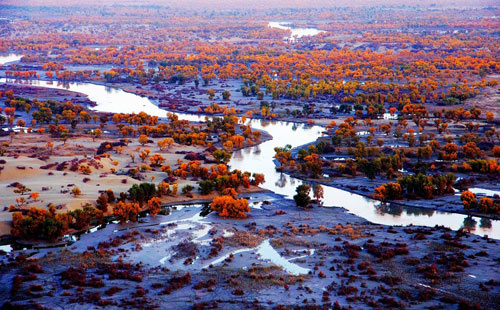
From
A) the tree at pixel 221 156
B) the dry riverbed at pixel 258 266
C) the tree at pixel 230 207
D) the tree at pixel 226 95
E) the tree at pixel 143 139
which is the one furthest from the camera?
the tree at pixel 226 95

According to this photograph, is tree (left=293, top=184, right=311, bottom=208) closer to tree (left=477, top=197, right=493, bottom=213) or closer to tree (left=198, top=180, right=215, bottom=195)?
tree (left=198, top=180, right=215, bottom=195)

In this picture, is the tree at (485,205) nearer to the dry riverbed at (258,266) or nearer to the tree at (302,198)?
the dry riverbed at (258,266)

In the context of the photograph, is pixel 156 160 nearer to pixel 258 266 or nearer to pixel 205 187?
pixel 205 187

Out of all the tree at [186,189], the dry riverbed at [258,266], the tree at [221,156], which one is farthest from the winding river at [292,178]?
the tree at [186,189]

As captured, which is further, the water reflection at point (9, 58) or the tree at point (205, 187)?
the water reflection at point (9, 58)

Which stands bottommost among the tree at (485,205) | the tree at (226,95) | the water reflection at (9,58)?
the tree at (485,205)

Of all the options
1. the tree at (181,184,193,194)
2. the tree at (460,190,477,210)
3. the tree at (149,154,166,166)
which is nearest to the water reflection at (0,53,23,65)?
the tree at (149,154,166,166)

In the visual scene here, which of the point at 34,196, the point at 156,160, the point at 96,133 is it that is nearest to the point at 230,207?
the point at 34,196
